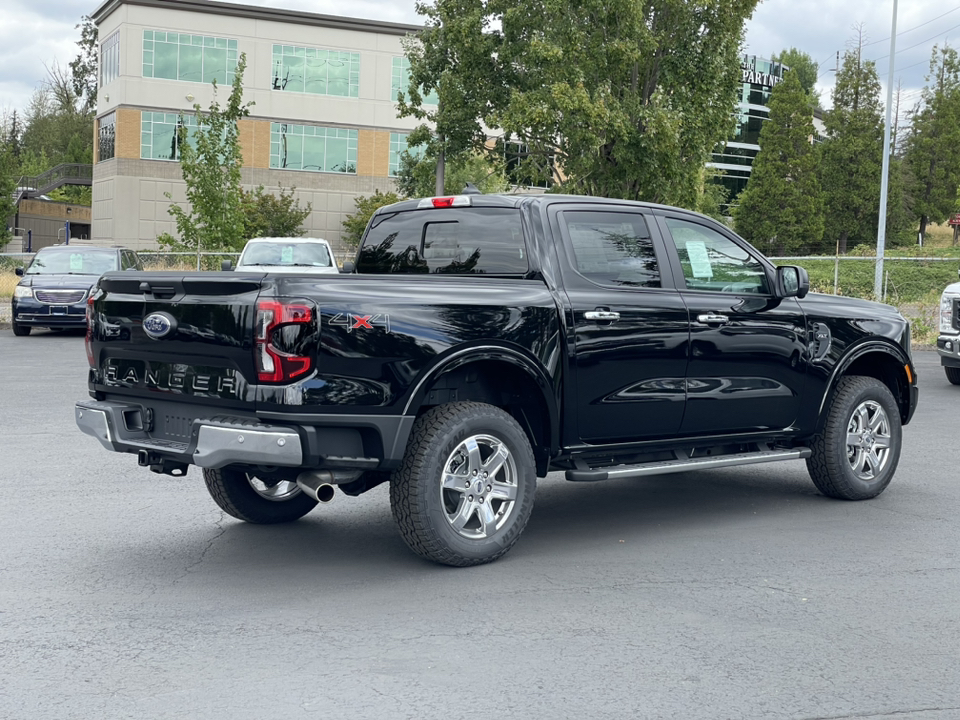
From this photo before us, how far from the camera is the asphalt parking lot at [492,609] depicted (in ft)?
14.0

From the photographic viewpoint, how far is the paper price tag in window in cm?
730

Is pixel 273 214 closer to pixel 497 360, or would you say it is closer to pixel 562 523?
pixel 562 523

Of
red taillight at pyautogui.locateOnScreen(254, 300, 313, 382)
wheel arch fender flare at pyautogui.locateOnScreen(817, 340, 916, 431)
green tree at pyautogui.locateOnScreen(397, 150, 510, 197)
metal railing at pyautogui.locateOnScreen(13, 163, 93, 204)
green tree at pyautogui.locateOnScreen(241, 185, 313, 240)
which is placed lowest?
wheel arch fender flare at pyautogui.locateOnScreen(817, 340, 916, 431)

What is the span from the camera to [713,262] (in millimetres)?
7414

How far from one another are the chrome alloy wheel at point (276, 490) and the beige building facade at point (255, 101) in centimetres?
5281

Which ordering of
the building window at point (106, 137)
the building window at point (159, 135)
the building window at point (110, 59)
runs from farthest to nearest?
the building window at point (106, 137), the building window at point (159, 135), the building window at point (110, 59)

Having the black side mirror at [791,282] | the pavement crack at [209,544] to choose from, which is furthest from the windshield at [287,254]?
the black side mirror at [791,282]

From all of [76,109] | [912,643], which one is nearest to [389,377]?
[912,643]

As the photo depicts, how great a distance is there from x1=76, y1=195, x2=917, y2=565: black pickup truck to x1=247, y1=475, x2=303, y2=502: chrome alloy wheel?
0.01 metres

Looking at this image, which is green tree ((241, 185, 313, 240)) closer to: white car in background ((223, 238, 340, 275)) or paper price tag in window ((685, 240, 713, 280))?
white car in background ((223, 238, 340, 275))

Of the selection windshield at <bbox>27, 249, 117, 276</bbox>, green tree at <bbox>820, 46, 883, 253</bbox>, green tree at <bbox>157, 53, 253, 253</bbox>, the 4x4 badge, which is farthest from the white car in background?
green tree at <bbox>820, 46, 883, 253</bbox>

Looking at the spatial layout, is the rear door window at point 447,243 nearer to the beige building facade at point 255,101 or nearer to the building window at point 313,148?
the beige building facade at point 255,101

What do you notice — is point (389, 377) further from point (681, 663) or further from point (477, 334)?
point (681, 663)

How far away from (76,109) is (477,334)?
10157 cm
